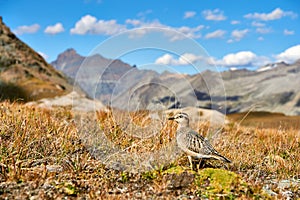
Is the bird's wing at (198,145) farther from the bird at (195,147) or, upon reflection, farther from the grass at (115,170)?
the grass at (115,170)

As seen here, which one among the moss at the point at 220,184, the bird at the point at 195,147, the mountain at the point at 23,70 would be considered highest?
the mountain at the point at 23,70

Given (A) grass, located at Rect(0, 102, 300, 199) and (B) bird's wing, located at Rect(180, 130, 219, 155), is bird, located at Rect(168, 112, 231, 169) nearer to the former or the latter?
(B) bird's wing, located at Rect(180, 130, 219, 155)

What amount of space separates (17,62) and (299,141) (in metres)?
59.5

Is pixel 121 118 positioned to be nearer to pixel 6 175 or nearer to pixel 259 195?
pixel 6 175

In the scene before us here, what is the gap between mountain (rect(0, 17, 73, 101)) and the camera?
48.0 m

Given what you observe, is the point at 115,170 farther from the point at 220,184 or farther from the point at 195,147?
the point at 220,184

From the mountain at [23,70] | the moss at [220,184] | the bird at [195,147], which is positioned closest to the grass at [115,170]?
the moss at [220,184]

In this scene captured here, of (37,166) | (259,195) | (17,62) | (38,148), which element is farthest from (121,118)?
(17,62)

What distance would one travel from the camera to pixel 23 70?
5812 cm

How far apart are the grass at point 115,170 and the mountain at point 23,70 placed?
35.9 metres

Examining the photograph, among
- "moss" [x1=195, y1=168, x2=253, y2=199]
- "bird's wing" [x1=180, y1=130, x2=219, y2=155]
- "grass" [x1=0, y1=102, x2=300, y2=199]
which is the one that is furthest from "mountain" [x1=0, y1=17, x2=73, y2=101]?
"moss" [x1=195, y1=168, x2=253, y2=199]

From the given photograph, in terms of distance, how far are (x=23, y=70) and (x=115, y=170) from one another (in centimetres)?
5631

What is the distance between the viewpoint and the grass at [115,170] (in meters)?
4.85

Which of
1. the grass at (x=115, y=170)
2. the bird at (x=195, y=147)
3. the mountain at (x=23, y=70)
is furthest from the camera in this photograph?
the mountain at (x=23, y=70)
